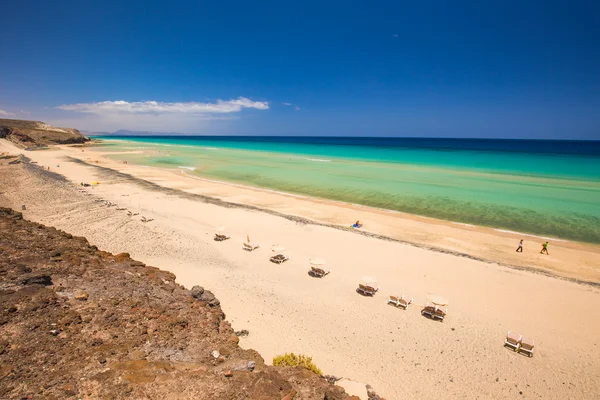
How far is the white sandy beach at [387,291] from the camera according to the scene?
891 cm

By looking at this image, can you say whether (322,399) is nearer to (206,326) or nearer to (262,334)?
(206,326)

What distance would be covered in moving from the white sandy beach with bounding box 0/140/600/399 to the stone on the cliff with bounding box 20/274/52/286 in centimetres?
585

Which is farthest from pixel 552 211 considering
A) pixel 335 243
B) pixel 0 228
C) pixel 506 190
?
pixel 0 228

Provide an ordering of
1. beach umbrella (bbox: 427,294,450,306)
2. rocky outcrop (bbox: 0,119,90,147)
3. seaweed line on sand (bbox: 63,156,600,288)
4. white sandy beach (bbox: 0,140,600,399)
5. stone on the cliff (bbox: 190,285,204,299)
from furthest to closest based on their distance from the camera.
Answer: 1. rocky outcrop (bbox: 0,119,90,147)
2. seaweed line on sand (bbox: 63,156,600,288)
3. beach umbrella (bbox: 427,294,450,306)
4. stone on the cliff (bbox: 190,285,204,299)
5. white sandy beach (bbox: 0,140,600,399)

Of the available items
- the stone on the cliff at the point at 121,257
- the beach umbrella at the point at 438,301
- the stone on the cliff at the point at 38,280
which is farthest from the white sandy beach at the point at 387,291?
the stone on the cliff at the point at 38,280

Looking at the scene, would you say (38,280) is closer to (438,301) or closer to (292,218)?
(438,301)

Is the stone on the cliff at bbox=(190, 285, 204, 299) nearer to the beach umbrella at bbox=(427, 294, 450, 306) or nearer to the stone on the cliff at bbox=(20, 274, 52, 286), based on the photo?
the stone on the cliff at bbox=(20, 274, 52, 286)

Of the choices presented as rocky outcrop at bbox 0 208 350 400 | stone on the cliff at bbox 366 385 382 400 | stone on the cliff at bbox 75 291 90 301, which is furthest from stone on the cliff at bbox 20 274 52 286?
stone on the cliff at bbox 366 385 382 400

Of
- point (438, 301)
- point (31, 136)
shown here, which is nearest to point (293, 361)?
point (438, 301)

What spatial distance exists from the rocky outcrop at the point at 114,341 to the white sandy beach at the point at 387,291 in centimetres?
291

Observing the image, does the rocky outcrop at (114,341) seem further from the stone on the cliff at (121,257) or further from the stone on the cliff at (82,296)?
the stone on the cliff at (121,257)

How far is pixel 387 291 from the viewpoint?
1321 centimetres

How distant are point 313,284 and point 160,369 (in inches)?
342

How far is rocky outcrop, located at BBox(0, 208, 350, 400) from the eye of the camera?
519 cm
